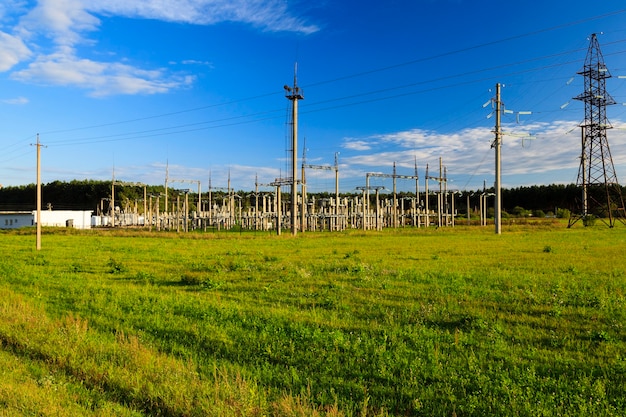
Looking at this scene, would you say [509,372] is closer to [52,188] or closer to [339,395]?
[339,395]

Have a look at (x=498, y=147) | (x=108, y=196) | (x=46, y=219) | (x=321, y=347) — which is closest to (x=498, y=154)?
(x=498, y=147)

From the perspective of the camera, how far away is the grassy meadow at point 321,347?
6160 millimetres

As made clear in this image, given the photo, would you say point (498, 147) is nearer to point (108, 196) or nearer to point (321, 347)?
point (321, 347)

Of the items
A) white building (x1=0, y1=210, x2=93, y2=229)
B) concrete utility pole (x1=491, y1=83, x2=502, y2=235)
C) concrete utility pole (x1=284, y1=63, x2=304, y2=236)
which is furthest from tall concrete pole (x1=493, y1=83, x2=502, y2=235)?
white building (x1=0, y1=210, x2=93, y2=229)

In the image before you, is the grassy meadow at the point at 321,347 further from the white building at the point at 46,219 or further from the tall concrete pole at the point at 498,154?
the white building at the point at 46,219

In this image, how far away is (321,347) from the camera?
27.5ft

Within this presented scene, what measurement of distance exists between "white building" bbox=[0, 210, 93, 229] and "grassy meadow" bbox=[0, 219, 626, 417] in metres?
80.3

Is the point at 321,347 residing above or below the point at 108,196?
below

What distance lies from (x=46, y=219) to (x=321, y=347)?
9279 centimetres

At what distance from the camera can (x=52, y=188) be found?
141500 mm

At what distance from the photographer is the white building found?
8619cm

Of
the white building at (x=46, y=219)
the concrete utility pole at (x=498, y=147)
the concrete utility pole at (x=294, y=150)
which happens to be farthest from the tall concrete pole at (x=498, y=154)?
the white building at (x=46, y=219)

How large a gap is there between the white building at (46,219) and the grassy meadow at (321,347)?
8029 centimetres

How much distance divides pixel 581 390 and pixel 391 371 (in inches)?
105
